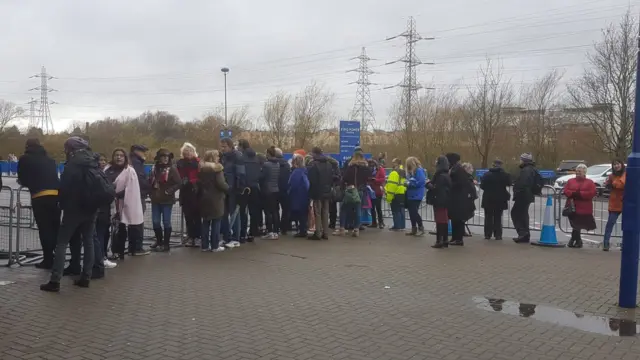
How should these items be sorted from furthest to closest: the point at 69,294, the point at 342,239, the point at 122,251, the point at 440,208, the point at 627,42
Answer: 1. the point at 627,42
2. the point at 342,239
3. the point at 440,208
4. the point at 122,251
5. the point at 69,294

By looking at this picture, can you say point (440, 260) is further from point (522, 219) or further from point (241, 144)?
point (241, 144)

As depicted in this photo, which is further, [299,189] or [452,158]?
[299,189]

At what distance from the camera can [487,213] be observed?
1288cm

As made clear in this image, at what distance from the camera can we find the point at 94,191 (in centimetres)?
729

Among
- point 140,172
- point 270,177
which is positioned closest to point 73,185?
point 140,172

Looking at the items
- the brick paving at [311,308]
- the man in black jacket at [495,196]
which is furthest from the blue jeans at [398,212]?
the brick paving at [311,308]

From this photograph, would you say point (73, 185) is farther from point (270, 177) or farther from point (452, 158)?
point (452, 158)

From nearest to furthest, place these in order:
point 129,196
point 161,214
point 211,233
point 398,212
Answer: point 129,196, point 161,214, point 211,233, point 398,212

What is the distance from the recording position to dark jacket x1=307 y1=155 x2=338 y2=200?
1225 centimetres

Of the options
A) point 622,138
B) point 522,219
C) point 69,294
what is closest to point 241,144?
point 69,294

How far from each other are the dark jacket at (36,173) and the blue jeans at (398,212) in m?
8.13

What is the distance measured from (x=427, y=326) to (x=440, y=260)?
4077 mm

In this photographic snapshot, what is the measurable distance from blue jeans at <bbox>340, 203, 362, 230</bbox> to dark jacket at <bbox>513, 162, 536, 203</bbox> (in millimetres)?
3454

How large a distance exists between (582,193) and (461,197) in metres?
2.39
